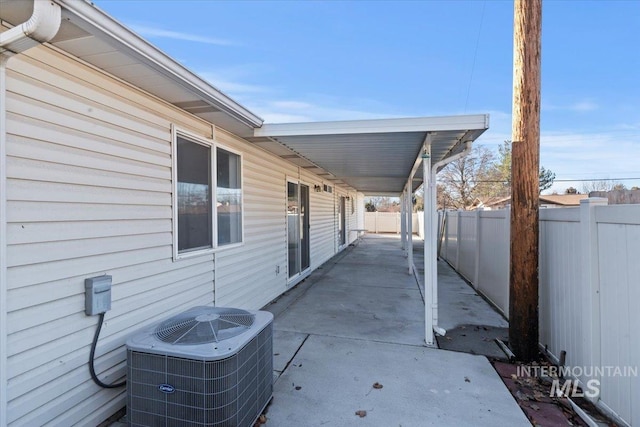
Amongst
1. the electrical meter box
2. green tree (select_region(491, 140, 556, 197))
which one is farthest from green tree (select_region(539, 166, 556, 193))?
the electrical meter box

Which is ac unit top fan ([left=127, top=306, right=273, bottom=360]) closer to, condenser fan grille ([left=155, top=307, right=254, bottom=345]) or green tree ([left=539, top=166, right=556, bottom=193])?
condenser fan grille ([left=155, top=307, right=254, bottom=345])

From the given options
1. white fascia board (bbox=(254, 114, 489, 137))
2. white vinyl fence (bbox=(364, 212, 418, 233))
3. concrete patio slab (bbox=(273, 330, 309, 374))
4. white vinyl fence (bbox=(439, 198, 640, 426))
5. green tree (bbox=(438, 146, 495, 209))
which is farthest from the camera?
green tree (bbox=(438, 146, 495, 209))

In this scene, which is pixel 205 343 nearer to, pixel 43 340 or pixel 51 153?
pixel 43 340

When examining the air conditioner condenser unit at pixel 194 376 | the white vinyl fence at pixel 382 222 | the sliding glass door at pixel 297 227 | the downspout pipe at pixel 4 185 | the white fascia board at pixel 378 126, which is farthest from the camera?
the white vinyl fence at pixel 382 222

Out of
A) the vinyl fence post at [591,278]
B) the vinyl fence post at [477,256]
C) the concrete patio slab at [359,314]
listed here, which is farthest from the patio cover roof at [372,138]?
the concrete patio slab at [359,314]

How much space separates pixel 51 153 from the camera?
1974 mm

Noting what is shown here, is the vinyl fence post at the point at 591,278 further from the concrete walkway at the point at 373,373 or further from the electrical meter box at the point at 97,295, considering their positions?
the electrical meter box at the point at 97,295

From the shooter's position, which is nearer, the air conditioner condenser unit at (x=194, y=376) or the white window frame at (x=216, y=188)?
the air conditioner condenser unit at (x=194, y=376)

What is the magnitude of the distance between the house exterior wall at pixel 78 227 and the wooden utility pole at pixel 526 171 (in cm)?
338

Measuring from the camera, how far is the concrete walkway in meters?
2.41

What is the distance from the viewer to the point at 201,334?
7.22ft

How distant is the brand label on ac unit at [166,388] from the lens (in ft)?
6.52

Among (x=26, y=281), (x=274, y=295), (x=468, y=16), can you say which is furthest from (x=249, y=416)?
(x=468, y=16)

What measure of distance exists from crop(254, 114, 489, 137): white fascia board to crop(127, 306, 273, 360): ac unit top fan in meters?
2.20
